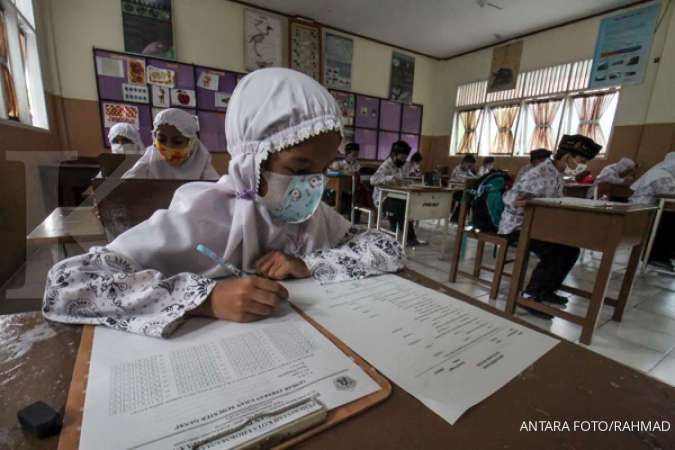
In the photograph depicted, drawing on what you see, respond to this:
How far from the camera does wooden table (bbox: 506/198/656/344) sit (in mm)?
1634

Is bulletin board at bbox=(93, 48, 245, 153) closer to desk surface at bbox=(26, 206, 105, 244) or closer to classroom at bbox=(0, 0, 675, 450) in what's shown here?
classroom at bbox=(0, 0, 675, 450)

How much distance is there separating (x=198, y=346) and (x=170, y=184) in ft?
3.11

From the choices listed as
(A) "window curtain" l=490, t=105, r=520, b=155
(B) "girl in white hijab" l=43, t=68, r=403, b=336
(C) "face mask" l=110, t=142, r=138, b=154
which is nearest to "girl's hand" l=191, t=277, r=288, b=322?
(B) "girl in white hijab" l=43, t=68, r=403, b=336

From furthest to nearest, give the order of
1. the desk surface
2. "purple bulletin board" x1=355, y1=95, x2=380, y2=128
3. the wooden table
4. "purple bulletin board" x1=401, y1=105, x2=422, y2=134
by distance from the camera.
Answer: "purple bulletin board" x1=401, y1=105, x2=422, y2=134, "purple bulletin board" x1=355, y1=95, x2=380, y2=128, the wooden table, the desk surface

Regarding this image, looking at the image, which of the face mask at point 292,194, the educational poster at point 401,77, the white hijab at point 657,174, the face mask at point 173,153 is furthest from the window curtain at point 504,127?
the face mask at point 292,194

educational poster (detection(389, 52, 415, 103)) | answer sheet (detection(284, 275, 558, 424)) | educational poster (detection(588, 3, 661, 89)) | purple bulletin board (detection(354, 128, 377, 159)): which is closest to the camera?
answer sheet (detection(284, 275, 558, 424))

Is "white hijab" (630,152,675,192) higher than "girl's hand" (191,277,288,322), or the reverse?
"white hijab" (630,152,675,192)

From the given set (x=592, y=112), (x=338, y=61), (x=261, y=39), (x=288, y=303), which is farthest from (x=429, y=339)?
(x=592, y=112)

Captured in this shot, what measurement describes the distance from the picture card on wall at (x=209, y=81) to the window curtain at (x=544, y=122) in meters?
5.91

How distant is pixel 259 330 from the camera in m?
0.48

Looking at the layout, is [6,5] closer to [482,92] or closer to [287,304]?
[287,304]

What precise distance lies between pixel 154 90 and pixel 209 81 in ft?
2.76

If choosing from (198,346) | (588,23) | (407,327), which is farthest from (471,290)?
(588,23)

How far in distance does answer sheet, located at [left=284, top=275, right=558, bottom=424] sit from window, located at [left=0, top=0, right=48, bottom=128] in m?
3.06
